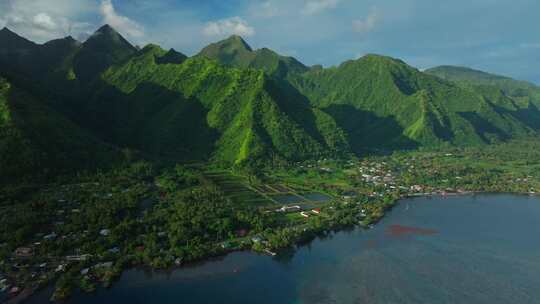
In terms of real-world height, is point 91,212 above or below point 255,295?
above

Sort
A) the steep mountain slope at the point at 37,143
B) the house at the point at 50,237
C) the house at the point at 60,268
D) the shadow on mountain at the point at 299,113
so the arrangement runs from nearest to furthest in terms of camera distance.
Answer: the house at the point at 60,268 < the house at the point at 50,237 < the steep mountain slope at the point at 37,143 < the shadow on mountain at the point at 299,113

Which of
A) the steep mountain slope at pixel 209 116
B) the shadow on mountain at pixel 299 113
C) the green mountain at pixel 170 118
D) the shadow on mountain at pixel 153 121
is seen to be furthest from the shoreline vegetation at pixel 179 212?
the shadow on mountain at pixel 299 113

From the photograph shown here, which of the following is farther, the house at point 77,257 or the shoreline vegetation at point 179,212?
the house at point 77,257

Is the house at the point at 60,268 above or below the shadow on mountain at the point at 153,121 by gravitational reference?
below

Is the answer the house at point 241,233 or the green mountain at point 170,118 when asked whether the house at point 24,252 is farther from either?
the green mountain at point 170,118

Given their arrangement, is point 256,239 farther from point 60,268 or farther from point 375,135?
point 375,135

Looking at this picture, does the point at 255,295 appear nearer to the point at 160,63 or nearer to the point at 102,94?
the point at 102,94

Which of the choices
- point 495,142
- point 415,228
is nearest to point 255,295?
point 415,228
